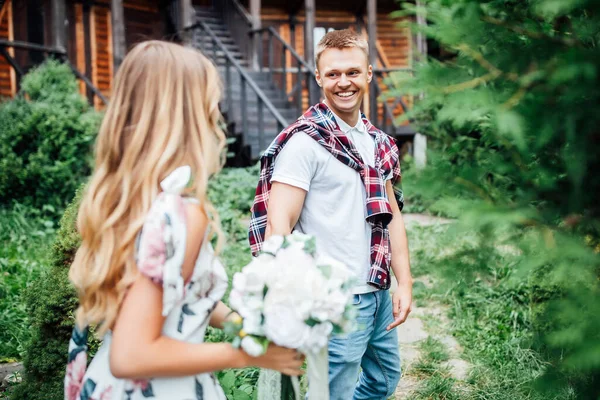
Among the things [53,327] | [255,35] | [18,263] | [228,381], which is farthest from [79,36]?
[228,381]

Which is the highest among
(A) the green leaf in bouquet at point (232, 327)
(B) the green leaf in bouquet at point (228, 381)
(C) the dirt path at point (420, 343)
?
(A) the green leaf in bouquet at point (232, 327)

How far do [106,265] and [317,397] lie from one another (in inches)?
27.1

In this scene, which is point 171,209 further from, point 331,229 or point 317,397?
point 331,229

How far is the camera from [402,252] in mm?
2748

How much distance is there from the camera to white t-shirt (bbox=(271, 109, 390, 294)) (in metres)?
2.38

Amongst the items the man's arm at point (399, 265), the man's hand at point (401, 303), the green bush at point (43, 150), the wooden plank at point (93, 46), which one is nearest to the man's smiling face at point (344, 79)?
the man's arm at point (399, 265)

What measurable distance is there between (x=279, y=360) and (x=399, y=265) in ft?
4.01

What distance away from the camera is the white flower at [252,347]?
151 cm

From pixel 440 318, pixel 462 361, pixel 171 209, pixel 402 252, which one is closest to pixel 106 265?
pixel 171 209

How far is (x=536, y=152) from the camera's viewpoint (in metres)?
1.66

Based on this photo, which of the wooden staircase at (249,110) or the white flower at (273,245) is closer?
the white flower at (273,245)

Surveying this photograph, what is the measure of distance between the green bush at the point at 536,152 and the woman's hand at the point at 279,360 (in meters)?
0.47

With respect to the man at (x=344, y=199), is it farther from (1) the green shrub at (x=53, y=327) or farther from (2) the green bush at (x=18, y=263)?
(2) the green bush at (x=18, y=263)

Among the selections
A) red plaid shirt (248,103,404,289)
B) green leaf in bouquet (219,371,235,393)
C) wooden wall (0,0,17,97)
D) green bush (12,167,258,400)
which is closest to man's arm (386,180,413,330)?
red plaid shirt (248,103,404,289)
